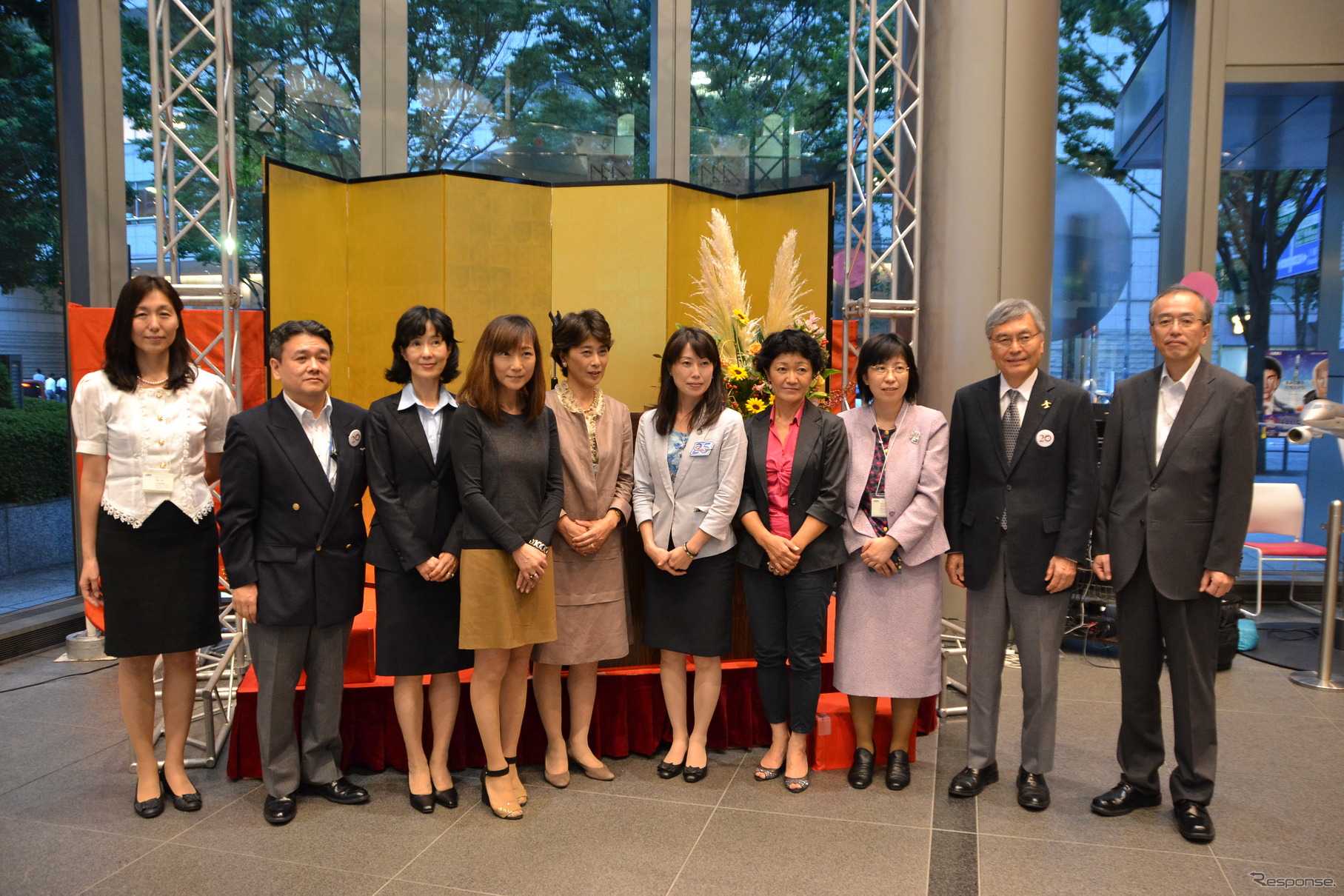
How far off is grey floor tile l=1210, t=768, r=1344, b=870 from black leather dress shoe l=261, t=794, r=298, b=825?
2719 mm

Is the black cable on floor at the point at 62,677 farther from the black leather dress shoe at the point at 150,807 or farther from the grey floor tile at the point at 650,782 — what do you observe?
the grey floor tile at the point at 650,782

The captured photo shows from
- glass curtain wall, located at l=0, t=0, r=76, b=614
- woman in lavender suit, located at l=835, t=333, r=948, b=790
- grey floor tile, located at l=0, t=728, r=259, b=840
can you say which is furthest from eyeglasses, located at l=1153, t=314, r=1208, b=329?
glass curtain wall, located at l=0, t=0, r=76, b=614

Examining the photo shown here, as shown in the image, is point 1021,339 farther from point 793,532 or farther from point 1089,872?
point 1089,872

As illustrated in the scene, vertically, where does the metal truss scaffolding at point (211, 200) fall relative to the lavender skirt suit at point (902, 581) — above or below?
above

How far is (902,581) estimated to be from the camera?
2949 millimetres

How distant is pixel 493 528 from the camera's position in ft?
8.77

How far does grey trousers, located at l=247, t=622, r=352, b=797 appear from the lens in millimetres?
2738

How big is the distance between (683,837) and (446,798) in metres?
0.78

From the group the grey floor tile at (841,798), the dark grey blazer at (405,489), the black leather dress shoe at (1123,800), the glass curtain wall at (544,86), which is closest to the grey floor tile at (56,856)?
the dark grey blazer at (405,489)

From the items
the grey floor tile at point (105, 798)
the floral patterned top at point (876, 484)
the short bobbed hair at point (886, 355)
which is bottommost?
the grey floor tile at point (105, 798)

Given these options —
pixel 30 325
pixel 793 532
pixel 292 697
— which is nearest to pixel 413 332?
pixel 292 697

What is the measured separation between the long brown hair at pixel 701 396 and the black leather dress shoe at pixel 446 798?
134cm

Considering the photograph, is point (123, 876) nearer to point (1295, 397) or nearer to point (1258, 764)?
point (1258, 764)

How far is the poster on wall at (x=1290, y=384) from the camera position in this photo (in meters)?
5.87
